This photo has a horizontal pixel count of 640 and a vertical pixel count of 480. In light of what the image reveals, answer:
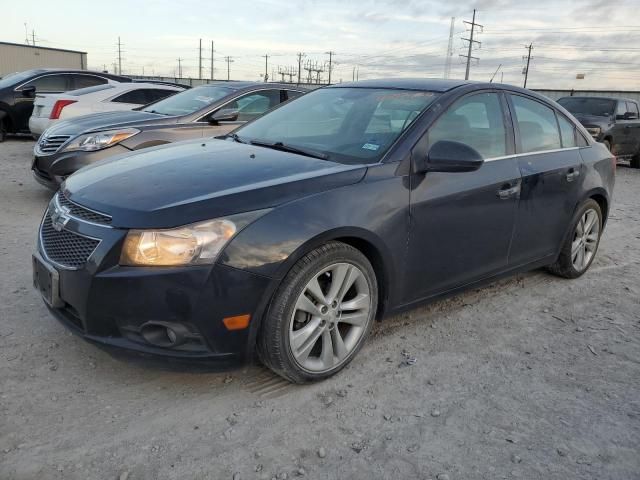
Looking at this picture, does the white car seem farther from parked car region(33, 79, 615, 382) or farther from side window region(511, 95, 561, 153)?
side window region(511, 95, 561, 153)

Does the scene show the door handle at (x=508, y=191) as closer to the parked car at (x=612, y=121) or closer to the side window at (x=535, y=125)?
the side window at (x=535, y=125)

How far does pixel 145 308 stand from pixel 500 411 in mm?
1774

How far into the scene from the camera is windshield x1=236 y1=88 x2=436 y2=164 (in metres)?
3.22

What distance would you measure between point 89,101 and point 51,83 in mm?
3695

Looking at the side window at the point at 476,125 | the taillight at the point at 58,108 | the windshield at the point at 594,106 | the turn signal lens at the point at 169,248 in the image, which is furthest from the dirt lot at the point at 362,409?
the windshield at the point at 594,106

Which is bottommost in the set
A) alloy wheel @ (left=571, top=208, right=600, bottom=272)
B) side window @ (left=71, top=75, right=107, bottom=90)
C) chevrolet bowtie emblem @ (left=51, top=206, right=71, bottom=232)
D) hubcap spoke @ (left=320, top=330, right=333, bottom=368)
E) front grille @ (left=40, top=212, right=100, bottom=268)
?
hubcap spoke @ (left=320, top=330, right=333, bottom=368)

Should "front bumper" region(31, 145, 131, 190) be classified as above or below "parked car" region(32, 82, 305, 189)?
below

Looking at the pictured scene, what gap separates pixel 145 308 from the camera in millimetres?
2395

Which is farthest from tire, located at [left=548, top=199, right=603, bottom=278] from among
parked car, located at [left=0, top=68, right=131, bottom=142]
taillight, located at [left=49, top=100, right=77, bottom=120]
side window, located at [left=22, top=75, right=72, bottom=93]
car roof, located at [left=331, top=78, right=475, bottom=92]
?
side window, located at [left=22, top=75, right=72, bottom=93]

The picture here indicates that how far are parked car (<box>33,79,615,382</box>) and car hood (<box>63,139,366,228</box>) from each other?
0.03 ft

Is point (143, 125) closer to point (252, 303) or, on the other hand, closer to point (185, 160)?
point (185, 160)

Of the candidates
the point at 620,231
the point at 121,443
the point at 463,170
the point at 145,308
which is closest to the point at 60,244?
the point at 145,308

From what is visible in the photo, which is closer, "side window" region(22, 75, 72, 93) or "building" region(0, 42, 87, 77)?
"side window" region(22, 75, 72, 93)

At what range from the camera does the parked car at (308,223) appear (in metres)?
2.42
